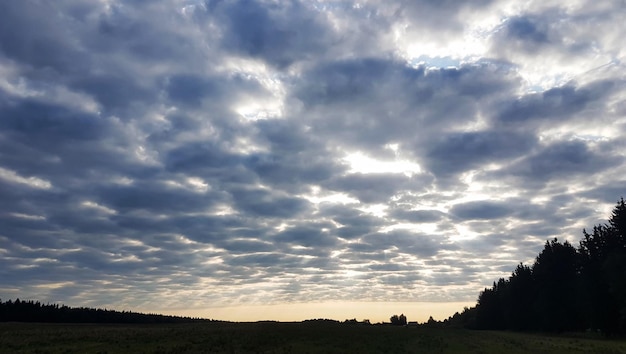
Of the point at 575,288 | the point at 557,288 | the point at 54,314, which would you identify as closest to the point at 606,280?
the point at 575,288

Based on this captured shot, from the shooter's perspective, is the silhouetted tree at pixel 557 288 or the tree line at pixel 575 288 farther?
the silhouetted tree at pixel 557 288

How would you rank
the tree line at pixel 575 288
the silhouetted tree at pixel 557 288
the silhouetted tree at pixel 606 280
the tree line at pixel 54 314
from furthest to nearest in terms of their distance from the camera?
the tree line at pixel 54 314 < the silhouetted tree at pixel 557 288 < the tree line at pixel 575 288 < the silhouetted tree at pixel 606 280

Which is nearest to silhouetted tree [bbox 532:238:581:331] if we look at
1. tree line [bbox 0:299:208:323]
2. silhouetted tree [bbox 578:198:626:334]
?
silhouetted tree [bbox 578:198:626:334]

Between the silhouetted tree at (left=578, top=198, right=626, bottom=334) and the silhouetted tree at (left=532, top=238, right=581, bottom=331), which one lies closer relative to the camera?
the silhouetted tree at (left=578, top=198, right=626, bottom=334)

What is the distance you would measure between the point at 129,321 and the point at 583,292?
15820cm

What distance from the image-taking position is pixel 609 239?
73.1 m

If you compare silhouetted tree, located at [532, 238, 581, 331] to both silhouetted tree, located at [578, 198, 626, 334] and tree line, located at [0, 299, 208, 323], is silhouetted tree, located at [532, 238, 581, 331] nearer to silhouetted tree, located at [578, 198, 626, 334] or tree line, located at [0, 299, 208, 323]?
silhouetted tree, located at [578, 198, 626, 334]

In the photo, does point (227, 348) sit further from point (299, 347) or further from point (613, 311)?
point (613, 311)

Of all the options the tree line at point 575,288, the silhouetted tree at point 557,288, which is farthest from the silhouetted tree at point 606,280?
the silhouetted tree at point 557,288

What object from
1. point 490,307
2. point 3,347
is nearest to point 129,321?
point 490,307

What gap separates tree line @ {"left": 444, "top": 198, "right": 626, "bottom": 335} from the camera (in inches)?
2653

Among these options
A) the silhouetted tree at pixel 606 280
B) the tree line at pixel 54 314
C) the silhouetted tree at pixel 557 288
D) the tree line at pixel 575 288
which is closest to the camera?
the silhouetted tree at pixel 606 280

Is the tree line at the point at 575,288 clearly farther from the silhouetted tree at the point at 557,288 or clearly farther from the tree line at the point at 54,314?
the tree line at the point at 54,314

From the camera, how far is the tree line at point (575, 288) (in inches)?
2653
